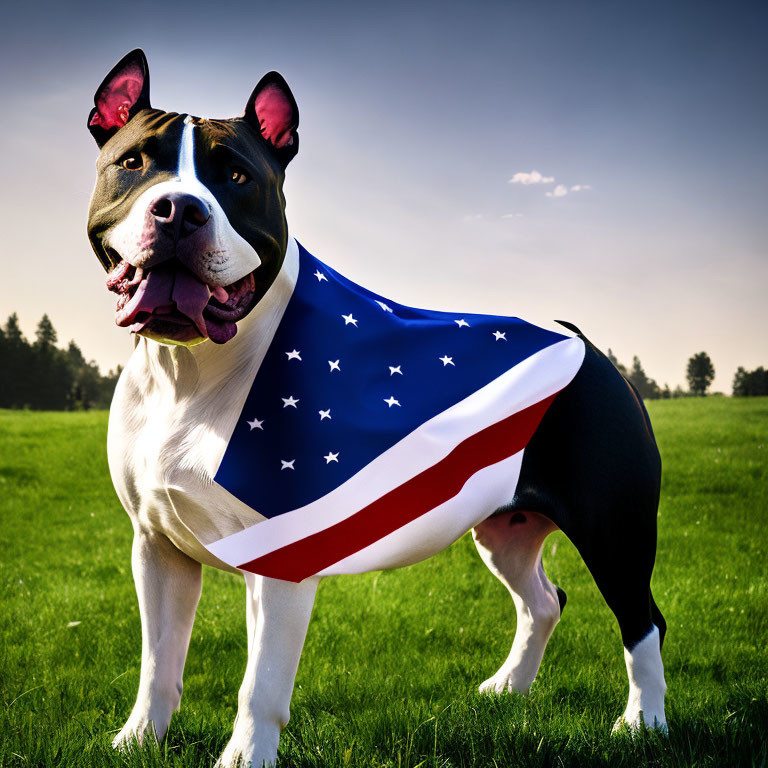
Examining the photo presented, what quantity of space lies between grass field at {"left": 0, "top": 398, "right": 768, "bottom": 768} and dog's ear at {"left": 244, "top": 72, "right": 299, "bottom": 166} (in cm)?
224

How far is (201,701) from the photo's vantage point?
366cm

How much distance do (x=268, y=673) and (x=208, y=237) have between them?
1420 mm

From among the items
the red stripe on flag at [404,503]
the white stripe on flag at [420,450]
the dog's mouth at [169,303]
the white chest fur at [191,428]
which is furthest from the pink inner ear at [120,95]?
the red stripe on flag at [404,503]

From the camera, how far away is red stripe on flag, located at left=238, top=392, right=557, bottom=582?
2502 mm

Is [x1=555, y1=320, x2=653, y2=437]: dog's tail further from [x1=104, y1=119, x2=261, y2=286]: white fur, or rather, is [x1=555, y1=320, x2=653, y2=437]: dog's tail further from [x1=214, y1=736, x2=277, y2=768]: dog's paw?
[x1=214, y1=736, x2=277, y2=768]: dog's paw

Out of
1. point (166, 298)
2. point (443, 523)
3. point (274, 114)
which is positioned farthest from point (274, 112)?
point (443, 523)

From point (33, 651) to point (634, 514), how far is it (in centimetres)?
351

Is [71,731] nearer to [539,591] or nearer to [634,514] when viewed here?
A: [539,591]

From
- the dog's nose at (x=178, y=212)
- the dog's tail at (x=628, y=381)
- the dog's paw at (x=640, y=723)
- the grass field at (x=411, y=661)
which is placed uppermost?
the dog's nose at (x=178, y=212)

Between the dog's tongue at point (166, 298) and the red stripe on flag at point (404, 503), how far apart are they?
87 centimetres

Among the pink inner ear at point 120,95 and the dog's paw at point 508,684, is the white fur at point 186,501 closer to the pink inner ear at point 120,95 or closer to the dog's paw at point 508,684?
the pink inner ear at point 120,95

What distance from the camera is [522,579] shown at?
3.62 meters

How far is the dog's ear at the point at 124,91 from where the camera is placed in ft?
8.01

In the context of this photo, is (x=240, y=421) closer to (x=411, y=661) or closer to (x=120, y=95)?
(x=120, y=95)
